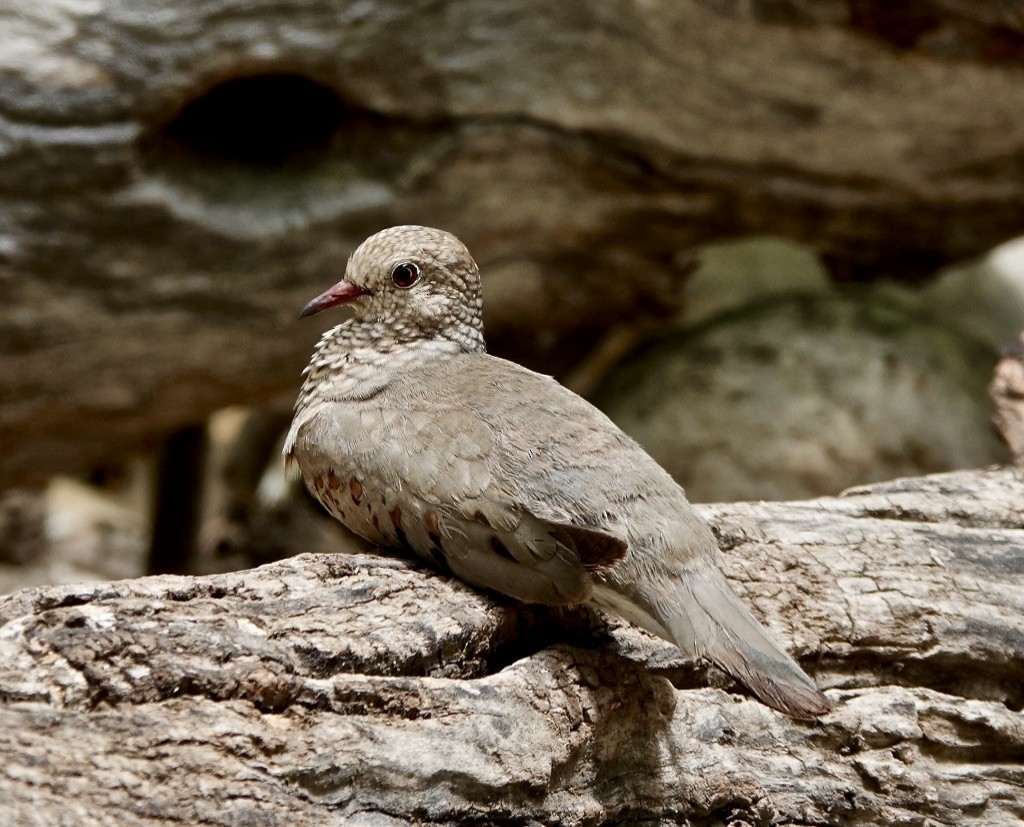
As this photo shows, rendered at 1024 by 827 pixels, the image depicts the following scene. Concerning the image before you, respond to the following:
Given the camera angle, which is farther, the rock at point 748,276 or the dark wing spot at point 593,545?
the rock at point 748,276

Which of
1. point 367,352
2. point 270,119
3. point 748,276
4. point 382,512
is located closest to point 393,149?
point 270,119

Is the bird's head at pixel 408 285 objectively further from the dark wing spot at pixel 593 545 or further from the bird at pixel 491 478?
the dark wing spot at pixel 593 545

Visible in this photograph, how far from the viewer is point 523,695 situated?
2334mm

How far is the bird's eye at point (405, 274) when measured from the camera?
9.73ft

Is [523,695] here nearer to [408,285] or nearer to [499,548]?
[499,548]

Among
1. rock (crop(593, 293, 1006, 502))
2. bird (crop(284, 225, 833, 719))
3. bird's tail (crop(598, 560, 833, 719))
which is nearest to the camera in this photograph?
bird's tail (crop(598, 560, 833, 719))

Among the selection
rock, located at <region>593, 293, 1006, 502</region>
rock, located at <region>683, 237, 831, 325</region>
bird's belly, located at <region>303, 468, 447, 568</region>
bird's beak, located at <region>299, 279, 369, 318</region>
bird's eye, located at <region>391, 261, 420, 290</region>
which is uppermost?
bird's eye, located at <region>391, 261, 420, 290</region>

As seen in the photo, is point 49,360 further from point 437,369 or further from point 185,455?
point 437,369

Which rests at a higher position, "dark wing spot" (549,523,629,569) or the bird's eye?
the bird's eye

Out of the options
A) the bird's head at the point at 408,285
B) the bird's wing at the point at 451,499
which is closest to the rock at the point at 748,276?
the bird's head at the point at 408,285

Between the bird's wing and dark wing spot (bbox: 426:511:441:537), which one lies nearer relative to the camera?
the bird's wing

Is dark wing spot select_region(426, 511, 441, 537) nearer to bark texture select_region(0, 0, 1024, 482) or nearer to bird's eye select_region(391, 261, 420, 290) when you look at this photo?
bird's eye select_region(391, 261, 420, 290)

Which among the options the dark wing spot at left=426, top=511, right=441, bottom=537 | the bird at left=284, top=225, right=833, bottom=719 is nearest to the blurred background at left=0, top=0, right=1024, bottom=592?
the bird at left=284, top=225, right=833, bottom=719

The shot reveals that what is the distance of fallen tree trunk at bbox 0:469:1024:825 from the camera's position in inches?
77.8
